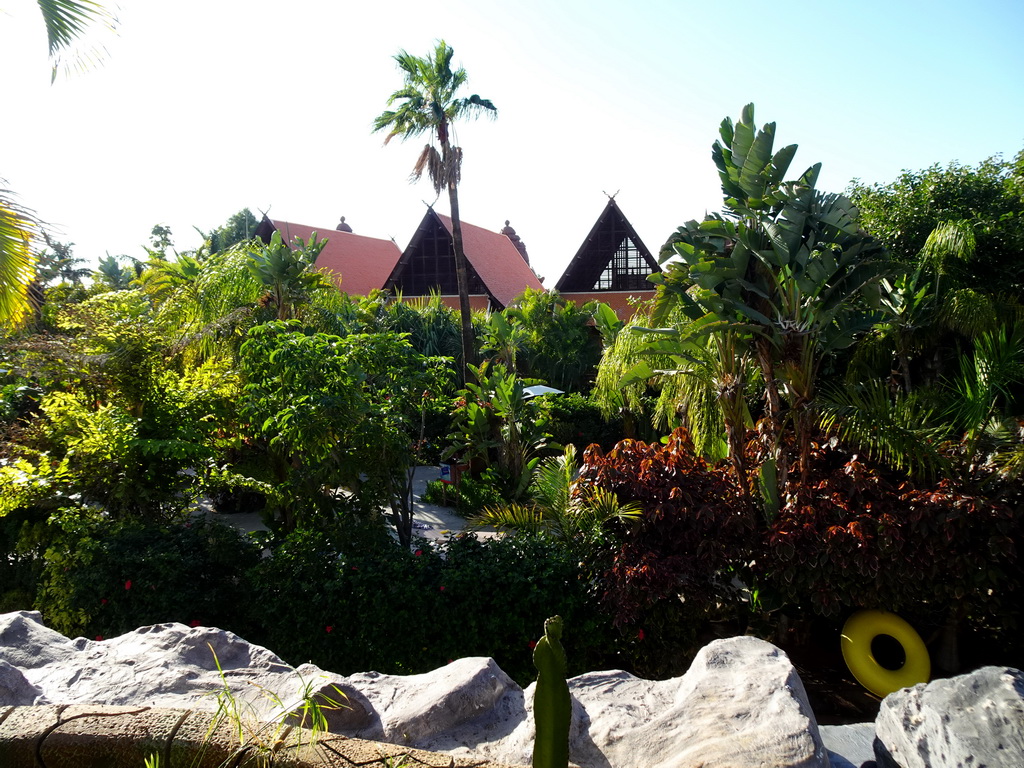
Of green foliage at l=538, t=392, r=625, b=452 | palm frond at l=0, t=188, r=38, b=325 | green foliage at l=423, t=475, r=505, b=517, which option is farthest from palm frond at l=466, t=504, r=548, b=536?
green foliage at l=538, t=392, r=625, b=452

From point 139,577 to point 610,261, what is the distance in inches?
859

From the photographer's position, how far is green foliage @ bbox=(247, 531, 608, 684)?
4965 mm

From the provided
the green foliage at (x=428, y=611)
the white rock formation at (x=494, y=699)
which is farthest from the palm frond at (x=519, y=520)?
the white rock formation at (x=494, y=699)

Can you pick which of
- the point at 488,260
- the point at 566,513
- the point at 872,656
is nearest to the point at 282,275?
the point at 566,513

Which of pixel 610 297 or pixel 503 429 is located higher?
pixel 610 297

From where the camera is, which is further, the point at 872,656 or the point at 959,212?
the point at 959,212

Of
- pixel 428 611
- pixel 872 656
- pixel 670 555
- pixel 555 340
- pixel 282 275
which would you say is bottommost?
pixel 872 656

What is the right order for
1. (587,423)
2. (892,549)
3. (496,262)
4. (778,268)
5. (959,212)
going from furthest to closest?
1. (496,262)
2. (587,423)
3. (959,212)
4. (778,268)
5. (892,549)

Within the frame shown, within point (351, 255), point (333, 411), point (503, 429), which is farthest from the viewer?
point (351, 255)

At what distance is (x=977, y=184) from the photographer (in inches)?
314

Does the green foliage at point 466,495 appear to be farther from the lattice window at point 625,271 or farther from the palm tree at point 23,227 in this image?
the lattice window at point 625,271

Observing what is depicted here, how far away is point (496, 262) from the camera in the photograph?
29094 millimetres

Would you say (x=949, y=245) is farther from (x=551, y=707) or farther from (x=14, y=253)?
(x=14, y=253)

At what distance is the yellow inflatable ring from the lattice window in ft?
67.3
